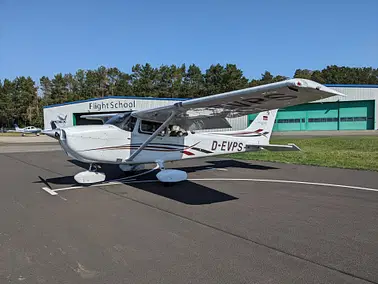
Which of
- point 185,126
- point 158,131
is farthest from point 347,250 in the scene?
point 185,126

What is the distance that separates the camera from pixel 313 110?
4700 centimetres

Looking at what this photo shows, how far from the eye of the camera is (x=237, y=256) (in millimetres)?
3639

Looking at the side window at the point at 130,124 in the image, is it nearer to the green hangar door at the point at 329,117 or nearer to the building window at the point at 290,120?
the green hangar door at the point at 329,117

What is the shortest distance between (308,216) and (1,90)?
332ft

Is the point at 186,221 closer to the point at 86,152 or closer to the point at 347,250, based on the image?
the point at 347,250

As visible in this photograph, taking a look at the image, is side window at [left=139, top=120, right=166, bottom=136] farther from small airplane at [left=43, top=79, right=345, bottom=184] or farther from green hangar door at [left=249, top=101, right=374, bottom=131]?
green hangar door at [left=249, top=101, right=374, bottom=131]

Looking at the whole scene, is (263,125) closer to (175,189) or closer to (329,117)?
(175,189)

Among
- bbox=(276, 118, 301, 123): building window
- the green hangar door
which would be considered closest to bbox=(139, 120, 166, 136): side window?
the green hangar door

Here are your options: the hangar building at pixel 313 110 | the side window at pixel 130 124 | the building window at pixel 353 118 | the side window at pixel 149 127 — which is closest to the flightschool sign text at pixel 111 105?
the hangar building at pixel 313 110

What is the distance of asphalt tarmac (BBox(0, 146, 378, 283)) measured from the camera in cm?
324

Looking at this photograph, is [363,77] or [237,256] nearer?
[237,256]

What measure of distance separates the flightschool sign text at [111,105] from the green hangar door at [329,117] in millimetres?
18103

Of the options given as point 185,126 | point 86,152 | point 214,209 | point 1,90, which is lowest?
point 214,209

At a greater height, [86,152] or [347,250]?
[86,152]
